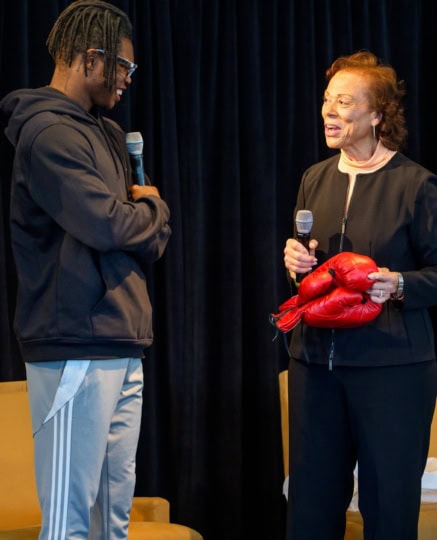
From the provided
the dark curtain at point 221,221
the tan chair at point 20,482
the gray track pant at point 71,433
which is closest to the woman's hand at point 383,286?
the gray track pant at point 71,433

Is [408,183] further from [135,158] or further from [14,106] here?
[14,106]

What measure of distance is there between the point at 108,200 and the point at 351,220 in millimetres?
775

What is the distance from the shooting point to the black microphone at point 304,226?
246cm

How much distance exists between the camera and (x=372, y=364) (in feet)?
7.98

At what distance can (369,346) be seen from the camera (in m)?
2.44

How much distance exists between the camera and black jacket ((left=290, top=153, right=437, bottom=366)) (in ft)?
8.01

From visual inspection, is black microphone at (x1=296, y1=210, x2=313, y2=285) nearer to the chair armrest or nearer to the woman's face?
the woman's face

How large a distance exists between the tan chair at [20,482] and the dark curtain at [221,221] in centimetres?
30

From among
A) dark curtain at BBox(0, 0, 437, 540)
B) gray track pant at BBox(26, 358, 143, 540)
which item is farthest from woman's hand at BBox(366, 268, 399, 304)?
dark curtain at BBox(0, 0, 437, 540)

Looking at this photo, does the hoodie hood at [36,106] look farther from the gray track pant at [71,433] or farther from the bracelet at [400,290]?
the bracelet at [400,290]

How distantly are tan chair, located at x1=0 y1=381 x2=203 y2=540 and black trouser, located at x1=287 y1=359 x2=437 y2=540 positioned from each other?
0.44 m

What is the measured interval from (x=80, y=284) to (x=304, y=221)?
2.25 ft

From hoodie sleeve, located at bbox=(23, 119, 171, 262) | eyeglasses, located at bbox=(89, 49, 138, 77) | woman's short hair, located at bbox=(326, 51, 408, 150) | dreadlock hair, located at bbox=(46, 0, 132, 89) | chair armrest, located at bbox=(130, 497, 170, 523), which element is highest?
dreadlock hair, located at bbox=(46, 0, 132, 89)

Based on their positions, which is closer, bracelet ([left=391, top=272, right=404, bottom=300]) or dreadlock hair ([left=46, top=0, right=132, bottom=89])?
dreadlock hair ([left=46, top=0, right=132, bottom=89])
